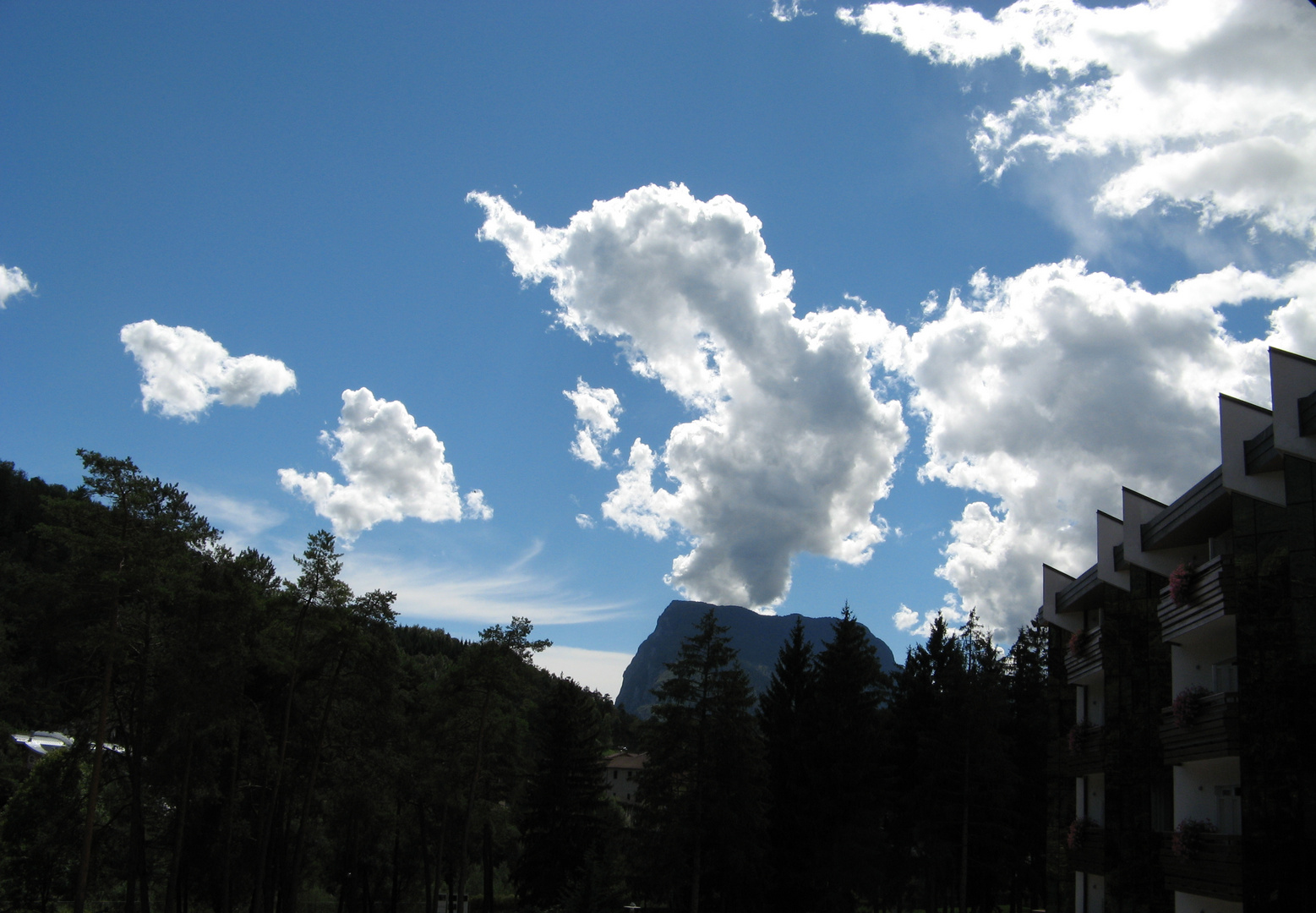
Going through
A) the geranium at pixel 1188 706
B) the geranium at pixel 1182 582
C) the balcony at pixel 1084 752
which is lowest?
the balcony at pixel 1084 752

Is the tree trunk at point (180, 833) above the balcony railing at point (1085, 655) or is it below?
below

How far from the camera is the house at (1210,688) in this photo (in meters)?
16.9

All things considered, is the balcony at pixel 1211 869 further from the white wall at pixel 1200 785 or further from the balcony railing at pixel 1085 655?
the balcony railing at pixel 1085 655

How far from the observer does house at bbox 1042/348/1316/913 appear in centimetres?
1686

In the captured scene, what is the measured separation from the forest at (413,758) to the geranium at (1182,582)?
12.7 metres

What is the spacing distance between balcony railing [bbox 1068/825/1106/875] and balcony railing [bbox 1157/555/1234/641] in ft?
24.2

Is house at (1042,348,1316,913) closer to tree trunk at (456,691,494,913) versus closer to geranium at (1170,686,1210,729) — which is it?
geranium at (1170,686,1210,729)

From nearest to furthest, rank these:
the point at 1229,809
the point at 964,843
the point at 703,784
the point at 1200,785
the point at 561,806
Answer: the point at 1229,809
the point at 1200,785
the point at 703,784
the point at 964,843
the point at 561,806

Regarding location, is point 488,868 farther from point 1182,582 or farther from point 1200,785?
point 1182,582

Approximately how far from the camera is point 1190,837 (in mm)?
19047

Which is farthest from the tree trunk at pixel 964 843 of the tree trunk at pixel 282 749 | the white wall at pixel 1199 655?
the tree trunk at pixel 282 749

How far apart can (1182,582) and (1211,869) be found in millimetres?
6097

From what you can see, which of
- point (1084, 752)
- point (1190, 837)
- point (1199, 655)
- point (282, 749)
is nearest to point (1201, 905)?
point (1190, 837)

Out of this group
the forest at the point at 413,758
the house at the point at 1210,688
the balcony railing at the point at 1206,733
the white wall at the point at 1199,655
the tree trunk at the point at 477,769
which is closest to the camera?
the house at the point at 1210,688
